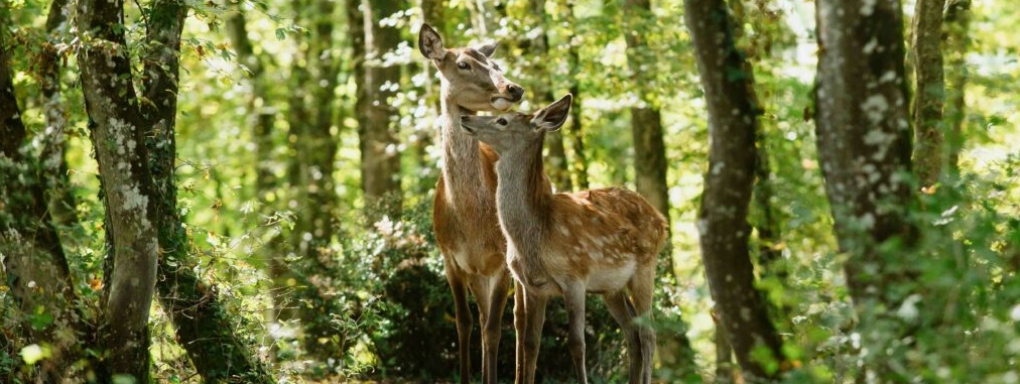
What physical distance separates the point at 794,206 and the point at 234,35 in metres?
18.7

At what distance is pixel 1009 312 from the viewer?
5.31 m

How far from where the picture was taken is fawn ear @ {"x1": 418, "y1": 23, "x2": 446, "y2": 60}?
10656 millimetres

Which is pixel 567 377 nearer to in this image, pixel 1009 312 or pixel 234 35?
pixel 1009 312

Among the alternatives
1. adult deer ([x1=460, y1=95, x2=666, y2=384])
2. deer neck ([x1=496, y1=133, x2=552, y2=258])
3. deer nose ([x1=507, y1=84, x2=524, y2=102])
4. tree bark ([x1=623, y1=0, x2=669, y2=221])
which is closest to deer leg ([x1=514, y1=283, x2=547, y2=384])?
adult deer ([x1=460, y1=95, x2=666, y2=384])

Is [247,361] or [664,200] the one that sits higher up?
[664,200]

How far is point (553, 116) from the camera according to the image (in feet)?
31.2

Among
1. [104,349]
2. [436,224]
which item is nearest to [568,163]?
[436,224]

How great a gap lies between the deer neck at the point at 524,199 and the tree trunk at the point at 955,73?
2866mm

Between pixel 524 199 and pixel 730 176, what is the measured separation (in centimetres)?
334

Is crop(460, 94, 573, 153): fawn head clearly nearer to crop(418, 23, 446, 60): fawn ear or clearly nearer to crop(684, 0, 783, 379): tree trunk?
crop(418, 23, 446, 60): fawn ear

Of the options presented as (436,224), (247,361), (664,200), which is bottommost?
(247,361)

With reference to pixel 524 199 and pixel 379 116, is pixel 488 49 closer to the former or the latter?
pixel 524 199

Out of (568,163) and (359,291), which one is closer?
(359,291)

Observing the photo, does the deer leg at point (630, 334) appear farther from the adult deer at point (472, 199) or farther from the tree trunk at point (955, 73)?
the tree trunk at point (955, 73)
